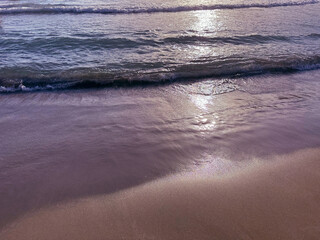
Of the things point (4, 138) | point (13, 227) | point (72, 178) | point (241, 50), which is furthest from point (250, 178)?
point (241, 50)

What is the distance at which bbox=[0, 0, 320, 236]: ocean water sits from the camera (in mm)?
2859

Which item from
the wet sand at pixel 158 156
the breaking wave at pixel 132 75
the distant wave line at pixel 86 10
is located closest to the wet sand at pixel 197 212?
the wet sand at pixel 158 156

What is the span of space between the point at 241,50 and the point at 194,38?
177cm

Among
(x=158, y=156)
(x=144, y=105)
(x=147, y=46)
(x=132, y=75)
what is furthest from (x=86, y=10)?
(x=158, y=156)

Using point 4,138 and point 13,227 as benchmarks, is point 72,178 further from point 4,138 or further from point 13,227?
point 4,138

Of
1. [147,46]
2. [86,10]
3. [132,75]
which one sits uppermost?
[86,10]

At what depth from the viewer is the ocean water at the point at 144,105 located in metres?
2.86

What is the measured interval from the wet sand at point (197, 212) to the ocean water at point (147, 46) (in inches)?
130

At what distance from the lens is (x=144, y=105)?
4512 millimetres

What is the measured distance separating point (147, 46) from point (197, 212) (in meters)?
6.20

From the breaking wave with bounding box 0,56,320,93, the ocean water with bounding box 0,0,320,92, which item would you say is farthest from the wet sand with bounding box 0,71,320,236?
the ocean water with bounding box 0,0,320,92

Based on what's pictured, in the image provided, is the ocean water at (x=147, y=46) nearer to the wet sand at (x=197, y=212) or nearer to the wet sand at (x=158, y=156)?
the wet sand at (x=158, y=156)

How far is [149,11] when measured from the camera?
13609 mm

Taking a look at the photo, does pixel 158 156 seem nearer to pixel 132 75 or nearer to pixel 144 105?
pixel 144 105
